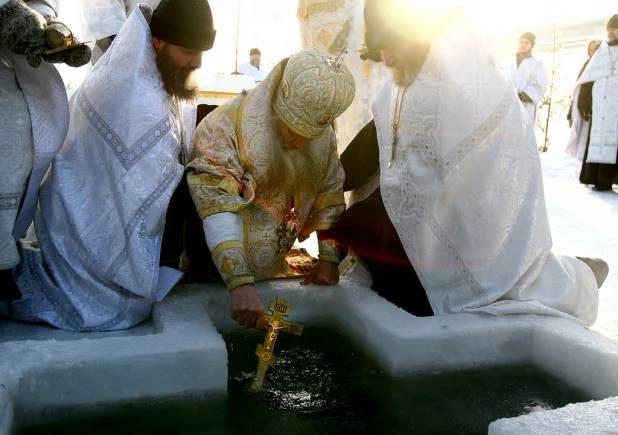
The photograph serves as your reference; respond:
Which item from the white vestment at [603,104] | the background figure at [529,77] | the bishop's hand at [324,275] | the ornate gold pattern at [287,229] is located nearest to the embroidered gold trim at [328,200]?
the ornate gold pattern at [287,229]

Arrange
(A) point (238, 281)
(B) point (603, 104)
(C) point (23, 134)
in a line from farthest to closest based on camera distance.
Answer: (B) point (603, 104)
(C) point (23, 134)
(A) point (238, 281)

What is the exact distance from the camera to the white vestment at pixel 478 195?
2.58m

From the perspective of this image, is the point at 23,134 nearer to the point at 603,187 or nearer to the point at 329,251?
the point at 329,251

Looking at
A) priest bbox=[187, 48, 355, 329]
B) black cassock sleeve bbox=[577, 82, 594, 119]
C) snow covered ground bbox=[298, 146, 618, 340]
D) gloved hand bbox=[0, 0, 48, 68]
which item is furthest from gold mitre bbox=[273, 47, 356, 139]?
black cassock sleeve bbox=[577, 82, 594, 119]

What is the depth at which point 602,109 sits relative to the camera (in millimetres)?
8195

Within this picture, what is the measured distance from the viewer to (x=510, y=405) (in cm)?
205

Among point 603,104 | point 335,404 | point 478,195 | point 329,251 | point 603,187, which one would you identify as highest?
point 603,104

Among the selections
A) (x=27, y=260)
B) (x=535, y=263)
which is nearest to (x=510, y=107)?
(x=535, y=263)

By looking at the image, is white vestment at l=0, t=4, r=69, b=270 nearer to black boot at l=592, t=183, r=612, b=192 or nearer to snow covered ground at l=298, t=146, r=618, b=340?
snow covered ground at l=298, t=146, r=618, b=340

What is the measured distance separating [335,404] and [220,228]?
2.62ft

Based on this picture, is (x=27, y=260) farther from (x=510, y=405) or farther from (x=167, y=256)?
(x=510, y=405)

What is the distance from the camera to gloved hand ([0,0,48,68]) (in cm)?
219

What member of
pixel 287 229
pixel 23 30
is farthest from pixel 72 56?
pixel 287 229

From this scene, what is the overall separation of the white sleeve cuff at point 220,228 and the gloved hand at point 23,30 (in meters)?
0.84
